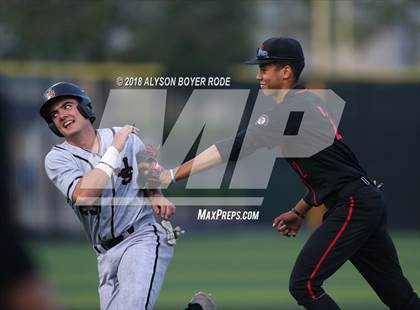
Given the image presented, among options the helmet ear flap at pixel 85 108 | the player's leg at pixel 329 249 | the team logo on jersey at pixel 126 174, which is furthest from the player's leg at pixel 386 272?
the helmet ear flap at pixel 85 108

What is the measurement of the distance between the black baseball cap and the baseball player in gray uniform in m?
0.86

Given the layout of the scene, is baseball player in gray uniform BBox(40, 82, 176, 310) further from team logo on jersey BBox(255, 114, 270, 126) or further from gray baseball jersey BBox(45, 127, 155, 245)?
team logo on jersey BBox(255, 114, 270, 126)

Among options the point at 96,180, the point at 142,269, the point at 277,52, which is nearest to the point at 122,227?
the point at 142,269

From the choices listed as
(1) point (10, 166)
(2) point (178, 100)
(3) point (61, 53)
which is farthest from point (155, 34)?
(1) point (10, 166)

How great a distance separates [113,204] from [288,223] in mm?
1143

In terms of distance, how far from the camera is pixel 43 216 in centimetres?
1652

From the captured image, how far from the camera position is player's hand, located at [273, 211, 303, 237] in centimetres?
612

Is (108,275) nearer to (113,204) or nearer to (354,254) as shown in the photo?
(113,204)

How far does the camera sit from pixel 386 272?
5812mm

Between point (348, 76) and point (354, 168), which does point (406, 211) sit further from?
point (354, 168)

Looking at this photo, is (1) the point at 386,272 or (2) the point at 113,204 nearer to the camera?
(2) the point at 113,204

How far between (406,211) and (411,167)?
761 millimetres

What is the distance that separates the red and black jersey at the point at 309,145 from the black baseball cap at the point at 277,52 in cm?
21

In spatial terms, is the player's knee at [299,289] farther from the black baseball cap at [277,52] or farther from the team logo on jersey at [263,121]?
the black baseball cap at [277,52]
